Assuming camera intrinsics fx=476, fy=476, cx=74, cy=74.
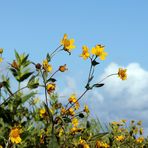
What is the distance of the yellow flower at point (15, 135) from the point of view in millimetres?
3311

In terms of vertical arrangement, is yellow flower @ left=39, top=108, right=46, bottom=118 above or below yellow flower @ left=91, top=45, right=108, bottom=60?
below

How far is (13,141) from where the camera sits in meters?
3.32

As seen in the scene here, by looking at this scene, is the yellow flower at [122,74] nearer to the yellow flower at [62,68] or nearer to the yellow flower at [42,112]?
the yellow flower at [62,68]

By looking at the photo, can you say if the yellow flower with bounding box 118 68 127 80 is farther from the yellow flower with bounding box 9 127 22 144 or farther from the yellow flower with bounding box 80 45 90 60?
the yellow flower with bounding box 9 127 22 144

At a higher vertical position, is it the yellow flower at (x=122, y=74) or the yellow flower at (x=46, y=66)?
the yellow flower at (x=122, y=74)

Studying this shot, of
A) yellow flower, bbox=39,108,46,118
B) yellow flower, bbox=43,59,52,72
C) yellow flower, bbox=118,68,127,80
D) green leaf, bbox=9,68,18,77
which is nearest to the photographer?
green leaf, bbox=9,68,18,77

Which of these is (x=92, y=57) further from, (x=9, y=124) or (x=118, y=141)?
(x=118, y=141)

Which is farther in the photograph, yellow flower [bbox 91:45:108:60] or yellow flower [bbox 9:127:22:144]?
yellow flower [bbox 91:45:108:60]

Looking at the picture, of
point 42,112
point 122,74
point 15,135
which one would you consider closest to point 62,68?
point 42,112

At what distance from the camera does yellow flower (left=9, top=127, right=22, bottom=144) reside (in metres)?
3.31

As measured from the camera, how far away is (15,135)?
131 inches

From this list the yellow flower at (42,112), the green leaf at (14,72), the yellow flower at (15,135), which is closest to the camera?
the yellow flower at (15,135)

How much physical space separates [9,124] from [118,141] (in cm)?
360

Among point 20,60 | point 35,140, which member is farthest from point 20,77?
point 35,140
